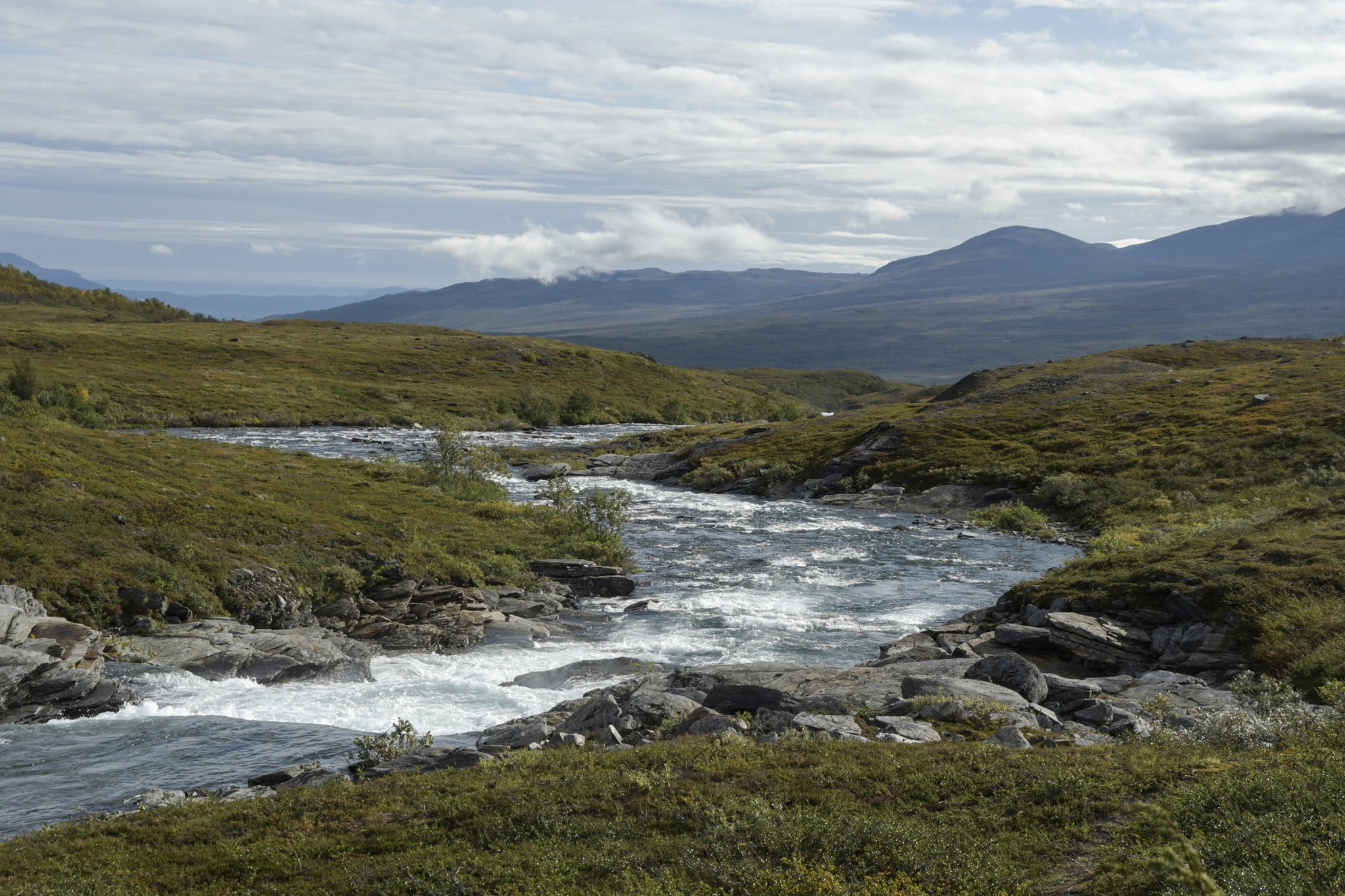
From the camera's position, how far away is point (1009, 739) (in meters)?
16.4

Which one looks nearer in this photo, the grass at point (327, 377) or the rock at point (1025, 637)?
the rock at point (1025, 637)

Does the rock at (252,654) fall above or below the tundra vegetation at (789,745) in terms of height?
below

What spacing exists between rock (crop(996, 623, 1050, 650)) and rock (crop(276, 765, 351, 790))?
62.3 feet

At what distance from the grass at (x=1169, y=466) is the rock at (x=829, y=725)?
11.1 meters

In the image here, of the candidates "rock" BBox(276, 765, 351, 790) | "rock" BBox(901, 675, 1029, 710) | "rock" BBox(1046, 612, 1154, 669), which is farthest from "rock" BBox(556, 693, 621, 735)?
"rock" BBox(1046, 612, 1154, 669)

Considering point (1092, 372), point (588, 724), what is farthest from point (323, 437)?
point (1092, 372)

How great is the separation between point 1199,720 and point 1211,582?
1175 centimetres

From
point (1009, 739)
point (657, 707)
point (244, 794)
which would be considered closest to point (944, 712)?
point (1009, 739)

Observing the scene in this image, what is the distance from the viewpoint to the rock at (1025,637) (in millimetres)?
26625

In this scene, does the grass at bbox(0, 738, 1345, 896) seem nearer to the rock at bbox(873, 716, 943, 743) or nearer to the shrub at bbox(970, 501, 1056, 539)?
the rock at bbox(873, 716, 943, 743)

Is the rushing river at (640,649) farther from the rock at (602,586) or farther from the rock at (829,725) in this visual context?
the rock at (829,725)

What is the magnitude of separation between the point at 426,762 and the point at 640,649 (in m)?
13.5

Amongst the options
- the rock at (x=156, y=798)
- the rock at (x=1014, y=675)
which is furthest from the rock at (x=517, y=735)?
the rock at (x=1014, y=675)

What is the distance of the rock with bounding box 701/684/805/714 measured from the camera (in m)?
19.6
